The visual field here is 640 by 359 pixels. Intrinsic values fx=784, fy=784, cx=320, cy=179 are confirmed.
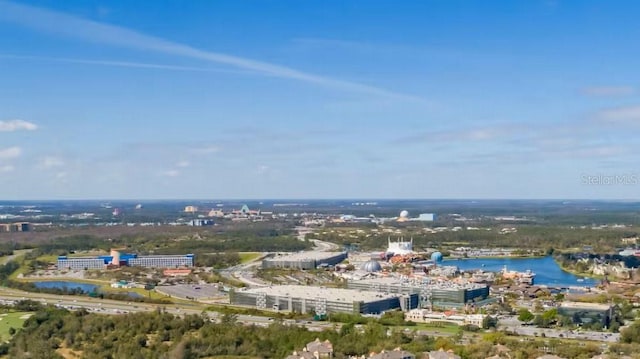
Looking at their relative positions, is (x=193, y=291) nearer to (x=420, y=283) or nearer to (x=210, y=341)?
(x=420, y=283)

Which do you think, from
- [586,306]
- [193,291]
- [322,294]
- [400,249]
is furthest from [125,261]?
[586,306]

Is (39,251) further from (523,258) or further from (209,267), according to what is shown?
(523,258)

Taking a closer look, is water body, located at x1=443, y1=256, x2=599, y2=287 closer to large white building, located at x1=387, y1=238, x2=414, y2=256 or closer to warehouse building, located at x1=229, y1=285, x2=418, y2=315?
large white building, located at x1=387, y1=238, x2=414, y2=256

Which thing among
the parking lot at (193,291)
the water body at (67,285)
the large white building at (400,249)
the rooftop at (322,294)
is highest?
the large white building at (400,249)

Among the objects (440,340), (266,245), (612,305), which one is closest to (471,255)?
(266,245)

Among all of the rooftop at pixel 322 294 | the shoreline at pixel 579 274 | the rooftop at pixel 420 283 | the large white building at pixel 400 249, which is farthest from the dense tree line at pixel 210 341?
the large white building at pixel 400 249

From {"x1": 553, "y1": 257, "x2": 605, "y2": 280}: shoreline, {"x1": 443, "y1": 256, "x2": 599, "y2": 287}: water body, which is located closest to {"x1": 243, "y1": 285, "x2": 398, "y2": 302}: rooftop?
{"x1": 443, "y1": 256, "x2": 599, "y2": 287}: water body

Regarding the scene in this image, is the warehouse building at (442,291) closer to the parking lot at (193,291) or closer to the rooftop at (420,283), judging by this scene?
the rooftop at (420,283)
